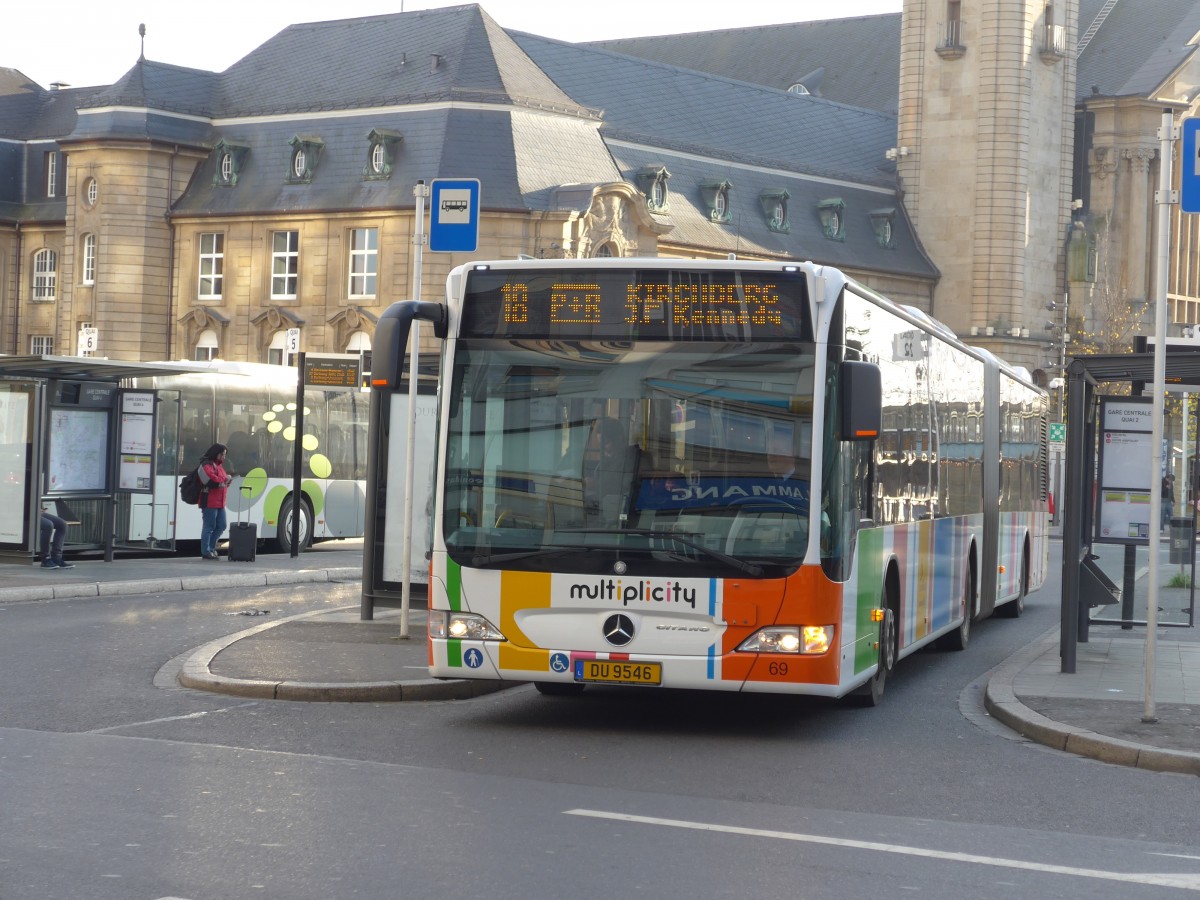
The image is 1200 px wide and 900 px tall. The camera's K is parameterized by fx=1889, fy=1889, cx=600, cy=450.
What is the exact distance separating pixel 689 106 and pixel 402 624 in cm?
6413

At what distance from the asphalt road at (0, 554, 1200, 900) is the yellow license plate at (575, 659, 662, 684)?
1.24 ft

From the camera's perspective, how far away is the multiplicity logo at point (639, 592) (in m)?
10.6

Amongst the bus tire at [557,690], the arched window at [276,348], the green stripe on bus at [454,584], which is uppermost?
the arched window at [276,348]

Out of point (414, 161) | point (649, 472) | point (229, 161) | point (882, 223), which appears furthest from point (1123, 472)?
point (882, 223)

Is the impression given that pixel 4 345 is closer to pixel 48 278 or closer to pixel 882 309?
pixel 48 278

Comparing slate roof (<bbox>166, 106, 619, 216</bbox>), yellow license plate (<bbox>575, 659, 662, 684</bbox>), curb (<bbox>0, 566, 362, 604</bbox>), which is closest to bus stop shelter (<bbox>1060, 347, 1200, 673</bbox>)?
yellow license plate (<bbox>575, 659, 662, 684</bbox>)

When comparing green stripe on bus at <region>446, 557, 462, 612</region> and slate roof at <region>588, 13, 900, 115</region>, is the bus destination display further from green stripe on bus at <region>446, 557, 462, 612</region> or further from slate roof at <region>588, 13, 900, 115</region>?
slate roof at <region>588, 13, 900, 115</region>

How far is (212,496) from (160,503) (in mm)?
2442

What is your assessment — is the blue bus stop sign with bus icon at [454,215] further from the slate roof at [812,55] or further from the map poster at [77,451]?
the slate roof at [812,55]

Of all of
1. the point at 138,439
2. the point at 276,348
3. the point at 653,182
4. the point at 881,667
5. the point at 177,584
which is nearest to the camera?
the point at 881,667

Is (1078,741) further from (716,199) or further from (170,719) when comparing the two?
(716,199)

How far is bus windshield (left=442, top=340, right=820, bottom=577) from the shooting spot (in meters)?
10.6

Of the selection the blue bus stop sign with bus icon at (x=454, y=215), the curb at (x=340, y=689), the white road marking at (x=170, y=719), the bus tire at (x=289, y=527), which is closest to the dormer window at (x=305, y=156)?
the bus tire at (x=289, y=527)

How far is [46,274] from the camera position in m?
76.4
